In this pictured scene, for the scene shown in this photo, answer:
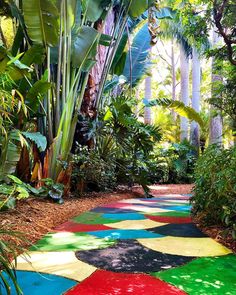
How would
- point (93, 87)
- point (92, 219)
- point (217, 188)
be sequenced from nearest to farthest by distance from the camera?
point (217, 188)
point (92, 219)
point (93, 87)

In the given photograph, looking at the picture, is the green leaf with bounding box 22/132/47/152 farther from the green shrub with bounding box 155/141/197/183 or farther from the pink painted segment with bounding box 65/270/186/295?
the green shrub with bounding box 155/141/197/183

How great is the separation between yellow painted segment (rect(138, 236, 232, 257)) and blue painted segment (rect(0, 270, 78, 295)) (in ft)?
3.89

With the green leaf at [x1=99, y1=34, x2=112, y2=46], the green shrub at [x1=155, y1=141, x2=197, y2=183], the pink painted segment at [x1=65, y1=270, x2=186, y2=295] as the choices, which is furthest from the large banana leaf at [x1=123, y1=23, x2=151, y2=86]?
the pink painted segment at [x1=65, y1=270, x2=186, y2=295]

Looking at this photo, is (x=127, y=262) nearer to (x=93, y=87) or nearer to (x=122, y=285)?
(x=122, y=285)

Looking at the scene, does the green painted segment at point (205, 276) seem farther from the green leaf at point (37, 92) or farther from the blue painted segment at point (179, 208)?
the green leaf at point (37, 92)

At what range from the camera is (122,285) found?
7.42ft

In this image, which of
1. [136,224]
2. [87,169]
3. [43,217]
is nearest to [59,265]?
[43,217]

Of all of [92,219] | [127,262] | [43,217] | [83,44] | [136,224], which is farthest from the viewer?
[83,44]

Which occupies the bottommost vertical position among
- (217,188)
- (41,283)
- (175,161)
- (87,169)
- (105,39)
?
(41,283)

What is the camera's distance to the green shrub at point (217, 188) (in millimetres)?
3494

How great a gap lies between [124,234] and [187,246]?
0.79 m

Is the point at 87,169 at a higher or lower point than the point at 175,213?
higher

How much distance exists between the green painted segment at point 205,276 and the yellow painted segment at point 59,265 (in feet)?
1.86

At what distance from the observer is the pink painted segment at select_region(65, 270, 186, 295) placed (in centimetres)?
214
